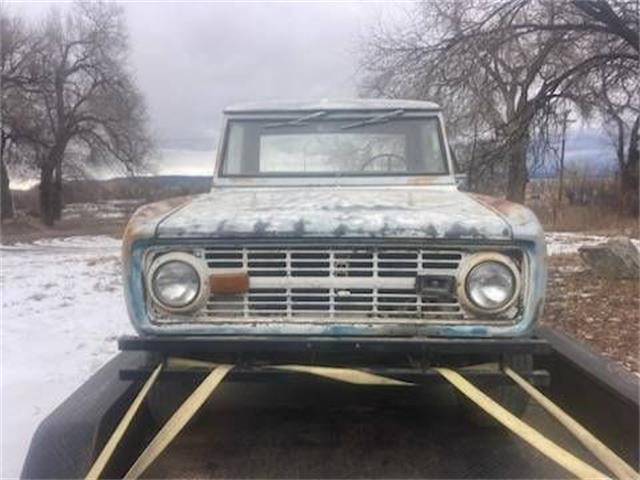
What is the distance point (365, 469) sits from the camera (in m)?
3.25

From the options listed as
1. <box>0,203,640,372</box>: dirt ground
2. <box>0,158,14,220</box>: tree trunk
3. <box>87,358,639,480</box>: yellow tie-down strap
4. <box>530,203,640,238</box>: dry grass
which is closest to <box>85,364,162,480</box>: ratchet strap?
<box>87,358,639,480</box>: yellow tie-down strap

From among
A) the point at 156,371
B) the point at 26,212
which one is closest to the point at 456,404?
the point at 156,371

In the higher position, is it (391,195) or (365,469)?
(391,195)

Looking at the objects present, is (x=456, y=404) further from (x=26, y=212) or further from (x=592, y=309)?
(x=26, y=212)

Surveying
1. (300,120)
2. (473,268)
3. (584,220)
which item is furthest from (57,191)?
(473,268)

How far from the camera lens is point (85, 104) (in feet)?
135

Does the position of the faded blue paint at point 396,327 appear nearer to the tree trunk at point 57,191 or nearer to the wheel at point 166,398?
the wheel at point 166,398

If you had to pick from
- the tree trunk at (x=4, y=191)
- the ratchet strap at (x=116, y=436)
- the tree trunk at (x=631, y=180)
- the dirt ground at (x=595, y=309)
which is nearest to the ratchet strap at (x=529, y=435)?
the ratchet strap at (x=116, y=436)

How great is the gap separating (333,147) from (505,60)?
8640 millimetres

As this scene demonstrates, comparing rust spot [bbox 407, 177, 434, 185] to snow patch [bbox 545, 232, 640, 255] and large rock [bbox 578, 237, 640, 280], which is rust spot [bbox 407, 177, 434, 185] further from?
snow patch [bbox 545, 232, 640, 255]

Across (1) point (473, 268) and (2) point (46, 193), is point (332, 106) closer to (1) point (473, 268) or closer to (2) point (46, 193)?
(1) point (473, 268)

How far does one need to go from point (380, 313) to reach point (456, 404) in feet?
2.51

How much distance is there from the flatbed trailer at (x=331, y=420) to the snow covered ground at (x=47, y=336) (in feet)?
4.30

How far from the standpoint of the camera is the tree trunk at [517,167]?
41.2ft
